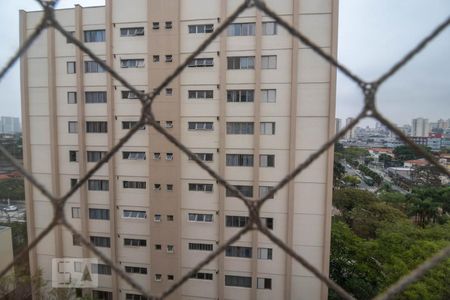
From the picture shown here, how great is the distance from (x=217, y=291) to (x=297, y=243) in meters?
1.46

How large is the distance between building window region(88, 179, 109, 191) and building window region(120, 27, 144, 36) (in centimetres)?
231

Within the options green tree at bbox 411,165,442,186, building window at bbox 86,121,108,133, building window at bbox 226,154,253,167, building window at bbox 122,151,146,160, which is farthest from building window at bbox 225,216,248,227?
green tree at bbox 411,165,442,186

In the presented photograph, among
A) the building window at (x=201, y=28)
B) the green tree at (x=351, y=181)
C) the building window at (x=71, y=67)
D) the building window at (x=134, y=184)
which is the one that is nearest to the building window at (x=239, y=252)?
the building window at (x=134, y=184)

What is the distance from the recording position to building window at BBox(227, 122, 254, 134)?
369 cm

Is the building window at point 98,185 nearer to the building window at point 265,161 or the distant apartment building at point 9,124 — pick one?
the distant apartment building at point 9,124

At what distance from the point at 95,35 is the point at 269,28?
104 inches

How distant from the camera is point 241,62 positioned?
3.68 m

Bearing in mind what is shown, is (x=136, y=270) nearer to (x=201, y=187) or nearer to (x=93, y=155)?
(x=201, y=187)

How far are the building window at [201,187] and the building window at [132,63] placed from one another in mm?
1969

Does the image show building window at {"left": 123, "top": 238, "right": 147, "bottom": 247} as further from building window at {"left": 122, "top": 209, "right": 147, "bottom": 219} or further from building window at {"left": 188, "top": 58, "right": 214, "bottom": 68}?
building window at {"left": 188, "top": 58, "right": 214, "bottom": 68}

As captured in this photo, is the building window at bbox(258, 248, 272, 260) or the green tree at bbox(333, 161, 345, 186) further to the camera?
the green tree at bbox(333, 161, 345, 186)

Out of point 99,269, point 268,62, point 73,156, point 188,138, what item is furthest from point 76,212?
point 268,62

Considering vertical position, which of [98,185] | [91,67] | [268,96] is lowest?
[98,185]

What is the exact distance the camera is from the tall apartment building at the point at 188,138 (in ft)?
11.7
